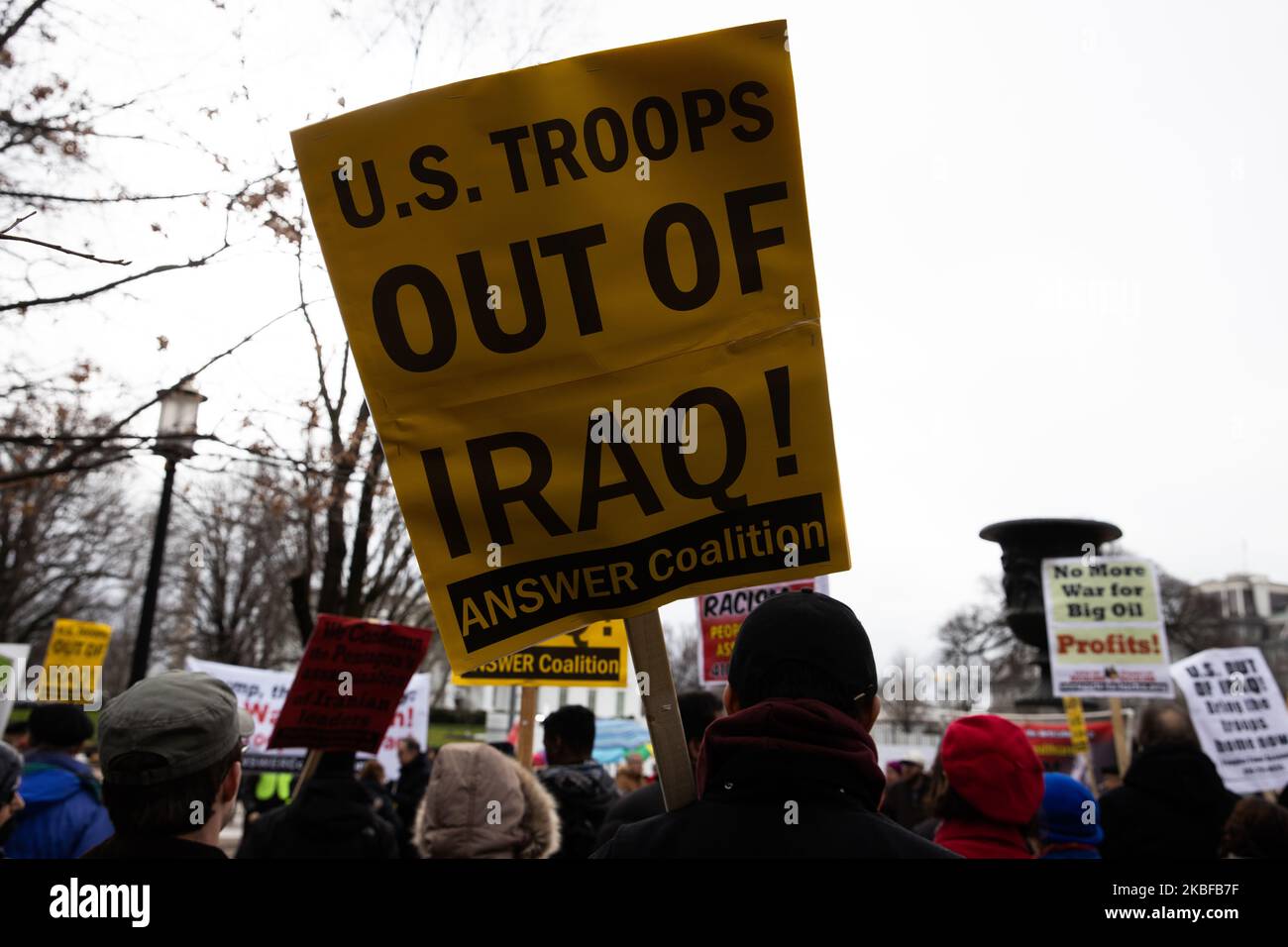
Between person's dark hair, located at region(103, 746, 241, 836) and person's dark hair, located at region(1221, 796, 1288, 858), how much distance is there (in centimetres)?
365

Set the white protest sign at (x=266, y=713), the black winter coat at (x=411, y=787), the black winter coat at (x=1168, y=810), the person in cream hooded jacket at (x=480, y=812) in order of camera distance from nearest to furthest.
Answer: the person in cream hooded jacket at (x=480, y=812), the black winter coat at (x=1168, y=810), the black winter coat at (x=411, y=787), the white protest sign at (x=266, y=713)

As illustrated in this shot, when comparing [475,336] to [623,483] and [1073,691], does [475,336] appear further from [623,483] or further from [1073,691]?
[1073,691]

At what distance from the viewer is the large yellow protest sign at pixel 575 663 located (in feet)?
28.5

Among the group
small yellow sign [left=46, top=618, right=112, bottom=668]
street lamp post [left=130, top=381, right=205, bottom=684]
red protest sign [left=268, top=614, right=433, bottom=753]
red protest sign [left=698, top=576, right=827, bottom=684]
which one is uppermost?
street lamp post [left=130, top=381, right=205, bottom=684]

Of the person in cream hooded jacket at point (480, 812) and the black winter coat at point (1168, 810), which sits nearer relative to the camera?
the person in cream hooded jacket at point (480, 812)

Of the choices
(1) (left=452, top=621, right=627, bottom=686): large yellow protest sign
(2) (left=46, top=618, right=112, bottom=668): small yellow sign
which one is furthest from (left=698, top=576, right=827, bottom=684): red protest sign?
(2) (left=46, top=618, right=112, bottom=668): small yellow sign

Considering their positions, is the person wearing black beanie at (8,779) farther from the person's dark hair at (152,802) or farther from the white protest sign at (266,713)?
the white protest sign at (266,713)

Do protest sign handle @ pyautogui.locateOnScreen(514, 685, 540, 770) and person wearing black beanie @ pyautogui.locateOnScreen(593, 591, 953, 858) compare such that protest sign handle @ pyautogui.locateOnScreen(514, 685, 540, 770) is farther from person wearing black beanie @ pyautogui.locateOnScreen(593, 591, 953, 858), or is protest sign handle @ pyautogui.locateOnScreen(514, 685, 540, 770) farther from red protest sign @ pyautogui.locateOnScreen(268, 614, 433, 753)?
person wearing black beanie @ pyautogui.locateOnScreen(593, 591, 953, 858)

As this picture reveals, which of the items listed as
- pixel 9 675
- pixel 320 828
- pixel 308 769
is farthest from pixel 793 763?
pixel 9 675

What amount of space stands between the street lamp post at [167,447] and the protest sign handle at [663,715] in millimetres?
3192

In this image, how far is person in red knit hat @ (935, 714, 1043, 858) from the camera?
3293mm

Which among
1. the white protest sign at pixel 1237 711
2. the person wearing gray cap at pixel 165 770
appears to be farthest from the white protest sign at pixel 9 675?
the white protest sign at pixel 1237 711
